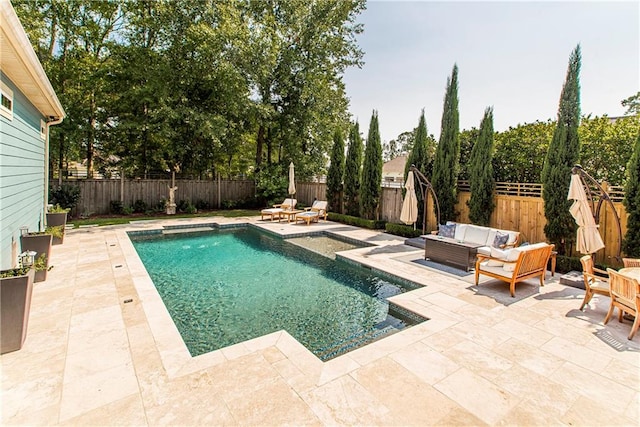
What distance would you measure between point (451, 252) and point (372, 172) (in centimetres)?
641

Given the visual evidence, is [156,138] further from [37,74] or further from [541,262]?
[541,262]

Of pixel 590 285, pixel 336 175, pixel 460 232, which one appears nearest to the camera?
pixel 590 285

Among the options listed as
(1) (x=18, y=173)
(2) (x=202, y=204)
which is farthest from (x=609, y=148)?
(2) (x=202, y=204)

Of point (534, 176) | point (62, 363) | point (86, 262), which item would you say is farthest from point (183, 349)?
point (534, 176)

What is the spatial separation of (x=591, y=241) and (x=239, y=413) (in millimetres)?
6527

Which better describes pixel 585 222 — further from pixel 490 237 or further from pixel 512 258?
pixel 490 237

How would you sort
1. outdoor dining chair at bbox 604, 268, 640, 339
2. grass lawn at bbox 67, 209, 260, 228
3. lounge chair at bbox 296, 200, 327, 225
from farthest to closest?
lounge chair at bbox 296, 200, 327, 225 < grass lawn at bbox 67, 209, 260, 228 < outdoor dining chair at bbox 604, 268, 640, 339

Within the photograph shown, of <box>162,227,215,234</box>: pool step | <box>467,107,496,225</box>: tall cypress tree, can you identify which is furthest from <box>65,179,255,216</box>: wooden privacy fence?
<box>467,107,496,225</box>: tall cypress tree

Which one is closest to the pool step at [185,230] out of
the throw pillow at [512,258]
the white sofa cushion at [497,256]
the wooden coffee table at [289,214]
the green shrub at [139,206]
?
the wooden coffee table at [289,214]

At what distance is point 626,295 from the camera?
159 inches

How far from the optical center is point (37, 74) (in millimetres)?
4871

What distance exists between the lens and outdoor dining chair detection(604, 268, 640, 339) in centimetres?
382

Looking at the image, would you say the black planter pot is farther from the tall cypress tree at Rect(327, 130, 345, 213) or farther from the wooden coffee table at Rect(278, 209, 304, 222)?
the tall cypress tree at Rect(327, 130, 345, 213)

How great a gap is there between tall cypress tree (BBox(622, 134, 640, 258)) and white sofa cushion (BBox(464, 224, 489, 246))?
8.37 ft
